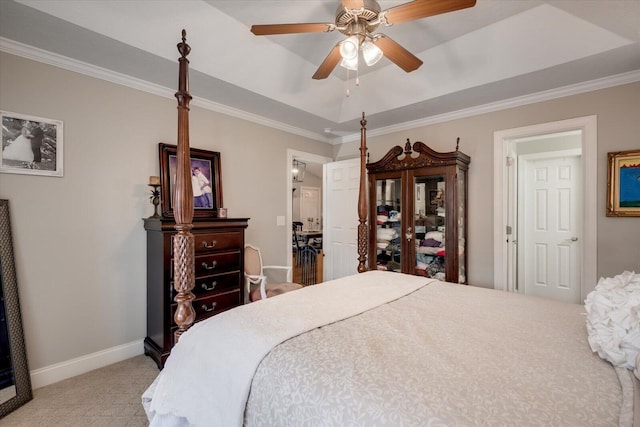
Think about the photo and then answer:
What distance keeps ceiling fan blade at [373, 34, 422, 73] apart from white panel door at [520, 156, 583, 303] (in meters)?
3.04

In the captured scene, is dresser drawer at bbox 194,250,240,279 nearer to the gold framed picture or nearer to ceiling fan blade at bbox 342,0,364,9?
ceiling fan blade at bbox 342,0,364,9

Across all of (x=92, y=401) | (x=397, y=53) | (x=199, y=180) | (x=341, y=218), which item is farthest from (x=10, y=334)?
(x=341, y=218)

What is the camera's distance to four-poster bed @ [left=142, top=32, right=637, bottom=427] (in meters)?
0.74

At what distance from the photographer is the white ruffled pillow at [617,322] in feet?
2.94

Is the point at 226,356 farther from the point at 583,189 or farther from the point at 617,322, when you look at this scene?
the point at 583,189

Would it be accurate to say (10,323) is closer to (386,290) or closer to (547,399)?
(386,290)

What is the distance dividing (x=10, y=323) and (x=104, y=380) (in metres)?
0.73

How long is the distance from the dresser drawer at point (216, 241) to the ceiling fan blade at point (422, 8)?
2.04 metres

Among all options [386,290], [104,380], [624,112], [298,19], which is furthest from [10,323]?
[624,112]

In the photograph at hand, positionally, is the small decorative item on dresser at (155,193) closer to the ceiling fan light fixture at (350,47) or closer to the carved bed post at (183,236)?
the carved bed post at (183,236)

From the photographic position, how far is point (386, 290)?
177 cm

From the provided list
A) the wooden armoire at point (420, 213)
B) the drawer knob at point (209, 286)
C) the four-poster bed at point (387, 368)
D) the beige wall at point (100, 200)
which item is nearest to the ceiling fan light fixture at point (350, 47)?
the four-poster bed at point (387, 368)

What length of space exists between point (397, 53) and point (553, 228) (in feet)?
11.3

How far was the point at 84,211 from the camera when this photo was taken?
7.55 feet
